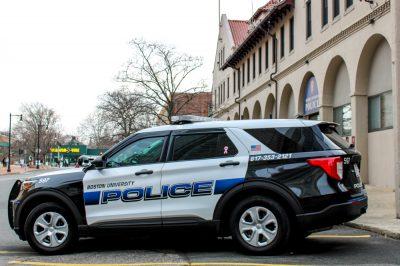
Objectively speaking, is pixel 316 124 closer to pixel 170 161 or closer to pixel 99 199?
pixel 170 161

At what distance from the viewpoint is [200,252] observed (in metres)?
7.70

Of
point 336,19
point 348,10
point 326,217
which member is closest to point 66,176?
point 326,217

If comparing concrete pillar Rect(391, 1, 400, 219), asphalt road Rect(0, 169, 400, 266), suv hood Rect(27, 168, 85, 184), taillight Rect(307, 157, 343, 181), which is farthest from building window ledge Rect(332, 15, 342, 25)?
suv hood Rect(27, 168, 85, 184)

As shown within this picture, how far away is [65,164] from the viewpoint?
108562 mm

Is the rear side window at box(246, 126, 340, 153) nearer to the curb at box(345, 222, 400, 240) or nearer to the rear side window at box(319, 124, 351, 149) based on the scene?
the rear side window at box(319, 124, 351, 149)

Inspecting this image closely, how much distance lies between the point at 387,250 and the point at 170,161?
3330 mm

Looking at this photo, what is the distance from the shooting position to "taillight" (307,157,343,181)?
700 cm

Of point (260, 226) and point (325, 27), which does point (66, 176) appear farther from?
point (325, 27)

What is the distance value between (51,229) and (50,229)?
0.05ft

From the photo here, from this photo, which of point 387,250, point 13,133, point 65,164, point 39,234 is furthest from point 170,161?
point 13,133

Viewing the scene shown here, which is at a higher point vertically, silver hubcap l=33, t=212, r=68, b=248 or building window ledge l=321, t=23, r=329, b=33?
building window ledge l=321, t=23, r=329, b=33

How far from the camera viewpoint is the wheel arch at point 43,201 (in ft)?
25.3

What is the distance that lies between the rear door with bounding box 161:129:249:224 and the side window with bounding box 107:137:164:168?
23 cm

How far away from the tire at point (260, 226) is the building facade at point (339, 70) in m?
4.16
